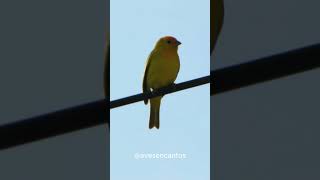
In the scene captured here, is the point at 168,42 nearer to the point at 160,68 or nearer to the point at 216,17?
the point at 160,68

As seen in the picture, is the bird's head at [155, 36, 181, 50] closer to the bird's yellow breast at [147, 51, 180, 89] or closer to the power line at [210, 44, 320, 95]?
the bird's yellow breast at [147, 51, 180, 89]

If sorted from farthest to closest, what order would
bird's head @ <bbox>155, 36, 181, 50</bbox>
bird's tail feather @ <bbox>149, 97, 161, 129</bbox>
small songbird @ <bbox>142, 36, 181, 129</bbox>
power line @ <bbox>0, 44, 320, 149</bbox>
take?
bird's head @ <bbox>155, 36, 181, 50</bbox>
small songbird @ <bbox>142, 36, 181, 129</bbox>
bird's tail feather @ <bbox>149, 97, 161, 129</bbox>
power line @ <bbox>0, 44, 320, 149</bbox>

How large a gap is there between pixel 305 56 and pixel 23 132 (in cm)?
32

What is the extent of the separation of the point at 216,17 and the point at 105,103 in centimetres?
202

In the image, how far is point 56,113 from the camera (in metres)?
0.69

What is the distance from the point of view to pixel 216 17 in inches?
106

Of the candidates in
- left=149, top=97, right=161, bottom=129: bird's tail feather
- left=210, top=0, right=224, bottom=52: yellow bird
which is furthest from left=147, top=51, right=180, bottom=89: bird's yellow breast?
left=210, top=0, right=224, bottom=52: yellow bird

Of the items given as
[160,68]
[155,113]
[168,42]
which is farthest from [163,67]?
[155,113]

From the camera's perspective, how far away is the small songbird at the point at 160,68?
1426mm

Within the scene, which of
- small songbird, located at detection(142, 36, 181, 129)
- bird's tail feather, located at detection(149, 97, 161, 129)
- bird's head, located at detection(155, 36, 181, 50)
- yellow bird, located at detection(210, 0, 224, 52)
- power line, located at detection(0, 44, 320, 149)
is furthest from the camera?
yellow bird, located at detection(210, 0, 224, 52)

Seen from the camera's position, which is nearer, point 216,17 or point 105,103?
point 105,103

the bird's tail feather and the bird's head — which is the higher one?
the bird's head

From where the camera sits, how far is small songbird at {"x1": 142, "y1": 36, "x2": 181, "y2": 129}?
1.43 m

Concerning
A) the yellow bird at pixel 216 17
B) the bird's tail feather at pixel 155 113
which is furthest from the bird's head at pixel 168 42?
the yellow bird at pixel 216 17
